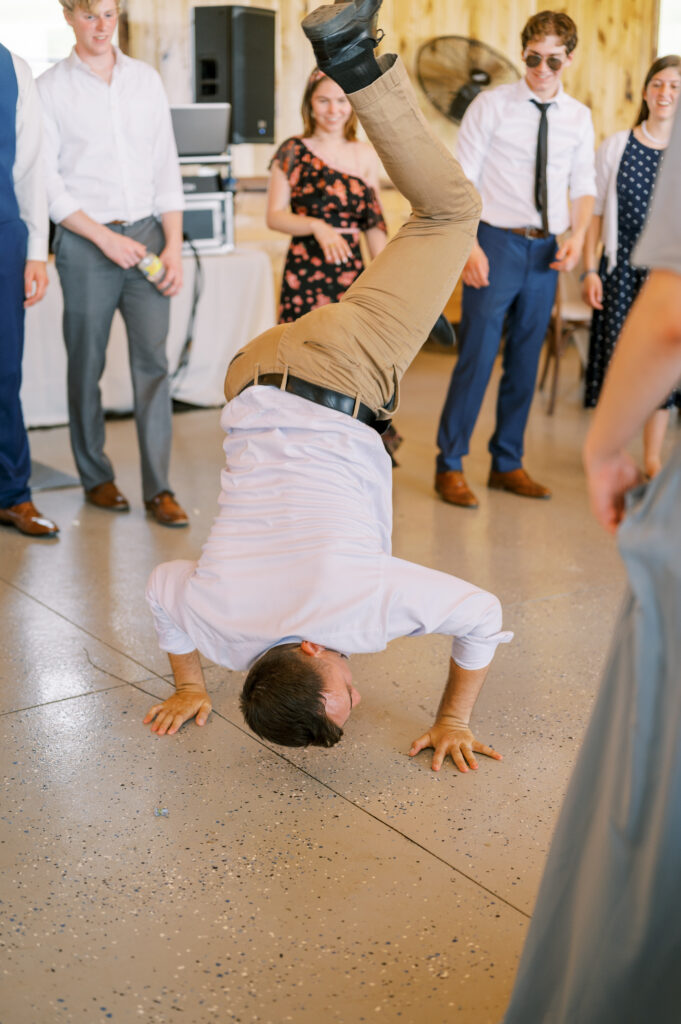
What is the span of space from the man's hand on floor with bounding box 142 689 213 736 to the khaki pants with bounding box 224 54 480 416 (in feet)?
2.06

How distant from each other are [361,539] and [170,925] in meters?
0.71

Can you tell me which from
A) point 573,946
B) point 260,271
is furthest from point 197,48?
point 573,946

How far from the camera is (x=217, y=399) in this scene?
17.1 ft

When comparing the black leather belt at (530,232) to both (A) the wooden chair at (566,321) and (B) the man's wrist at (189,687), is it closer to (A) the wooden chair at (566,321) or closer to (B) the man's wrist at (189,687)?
(A) the wooden chair at (566,321)

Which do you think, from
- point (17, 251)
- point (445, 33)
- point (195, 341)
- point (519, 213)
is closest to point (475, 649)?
point (17, 251)

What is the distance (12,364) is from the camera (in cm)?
328

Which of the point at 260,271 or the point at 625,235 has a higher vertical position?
the point at 625,235

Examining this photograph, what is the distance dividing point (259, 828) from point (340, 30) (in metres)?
1.44

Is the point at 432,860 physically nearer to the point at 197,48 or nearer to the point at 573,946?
the point at 573,946

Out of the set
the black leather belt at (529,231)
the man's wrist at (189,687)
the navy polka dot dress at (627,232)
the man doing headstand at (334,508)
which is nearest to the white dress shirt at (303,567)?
the man doing headstand at (334,508)

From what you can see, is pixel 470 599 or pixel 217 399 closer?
pixel 470 599

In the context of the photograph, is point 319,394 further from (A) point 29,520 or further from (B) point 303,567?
(A) point 29,520

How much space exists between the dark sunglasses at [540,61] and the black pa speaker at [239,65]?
9.66ft

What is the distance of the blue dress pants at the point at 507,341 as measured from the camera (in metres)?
3.64
